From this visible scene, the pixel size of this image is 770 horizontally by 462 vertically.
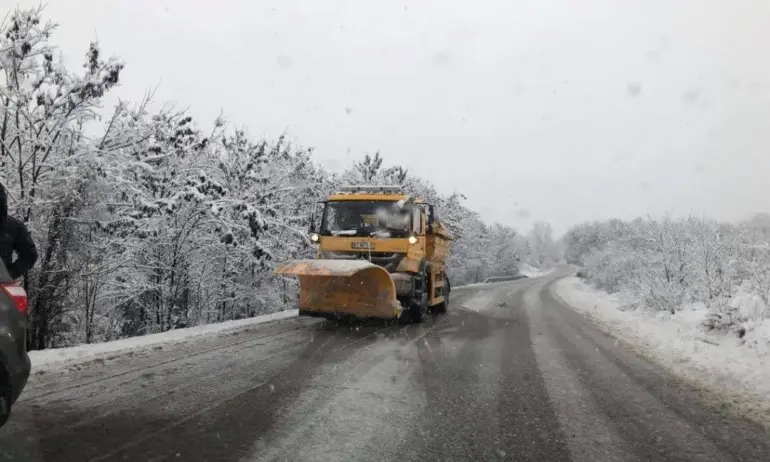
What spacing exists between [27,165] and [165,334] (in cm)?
353

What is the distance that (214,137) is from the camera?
12969 millimetres

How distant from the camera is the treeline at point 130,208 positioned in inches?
311

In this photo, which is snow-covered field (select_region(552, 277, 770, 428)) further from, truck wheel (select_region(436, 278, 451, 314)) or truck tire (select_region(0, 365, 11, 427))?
truck tire (select_region(0, 365, 11, 427))

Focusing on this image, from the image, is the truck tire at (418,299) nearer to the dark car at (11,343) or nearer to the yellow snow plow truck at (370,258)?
the yellow snow plow truck at (370,258)

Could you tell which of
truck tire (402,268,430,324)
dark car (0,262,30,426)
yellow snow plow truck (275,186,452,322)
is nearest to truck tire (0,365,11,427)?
dark car (0,262,30,426)

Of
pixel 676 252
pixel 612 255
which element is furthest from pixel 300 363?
pixel 612 255

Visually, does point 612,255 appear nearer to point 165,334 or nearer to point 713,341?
point 713,341

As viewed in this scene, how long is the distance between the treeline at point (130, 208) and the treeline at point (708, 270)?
935 cm

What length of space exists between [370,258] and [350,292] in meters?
0.83

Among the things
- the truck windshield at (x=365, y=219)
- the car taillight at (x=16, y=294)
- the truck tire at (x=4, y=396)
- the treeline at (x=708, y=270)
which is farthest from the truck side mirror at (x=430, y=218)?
the truck tire at (x=4, y=396)

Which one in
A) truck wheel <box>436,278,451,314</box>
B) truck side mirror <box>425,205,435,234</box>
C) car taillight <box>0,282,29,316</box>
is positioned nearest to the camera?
car taillight <box>0,282,29,316</box>

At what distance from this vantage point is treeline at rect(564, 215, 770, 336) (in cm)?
908

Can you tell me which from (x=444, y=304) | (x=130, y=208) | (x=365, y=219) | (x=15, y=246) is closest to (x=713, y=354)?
(x=365, y=219)

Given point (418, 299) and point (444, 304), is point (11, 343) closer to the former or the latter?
point (418, 299)
